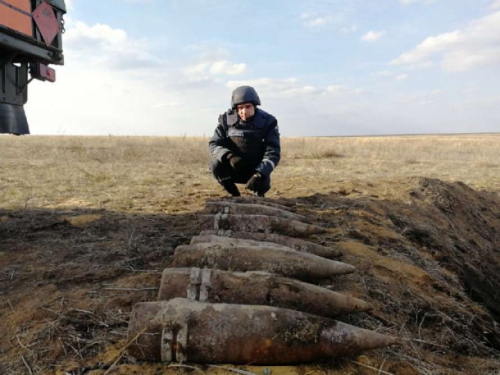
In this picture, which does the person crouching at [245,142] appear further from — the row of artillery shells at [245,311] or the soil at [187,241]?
the row of artillery shells at [245,311]

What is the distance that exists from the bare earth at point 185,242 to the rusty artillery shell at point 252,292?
0.74 feet

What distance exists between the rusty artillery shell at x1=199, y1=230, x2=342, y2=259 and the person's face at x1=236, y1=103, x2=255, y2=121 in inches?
83.1

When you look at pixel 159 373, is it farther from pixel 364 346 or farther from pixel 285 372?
pixel 364 346

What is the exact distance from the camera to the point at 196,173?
9.71 m

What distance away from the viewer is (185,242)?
3627mm

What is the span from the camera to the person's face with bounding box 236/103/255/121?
191 inches

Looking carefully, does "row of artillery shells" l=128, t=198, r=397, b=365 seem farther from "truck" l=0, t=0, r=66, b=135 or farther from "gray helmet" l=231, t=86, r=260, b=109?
"truck" l=0, t=0, r=66, b=135

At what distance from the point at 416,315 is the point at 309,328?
4.11ft

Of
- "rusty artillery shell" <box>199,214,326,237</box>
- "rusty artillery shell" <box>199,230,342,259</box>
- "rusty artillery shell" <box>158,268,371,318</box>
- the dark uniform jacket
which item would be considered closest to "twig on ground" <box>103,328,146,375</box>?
"rusty artillery shell" <box>158,268,371,318</box>

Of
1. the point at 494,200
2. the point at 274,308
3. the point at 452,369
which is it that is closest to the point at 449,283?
the point at 452,369

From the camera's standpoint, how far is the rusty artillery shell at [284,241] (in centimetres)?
311

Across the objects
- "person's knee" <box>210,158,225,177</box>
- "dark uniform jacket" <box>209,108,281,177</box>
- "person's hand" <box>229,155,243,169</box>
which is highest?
"dark uniform jacket" <box>209,108,281,177</box>

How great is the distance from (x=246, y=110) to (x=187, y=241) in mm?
1975

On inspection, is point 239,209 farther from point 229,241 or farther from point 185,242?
point 229,241
